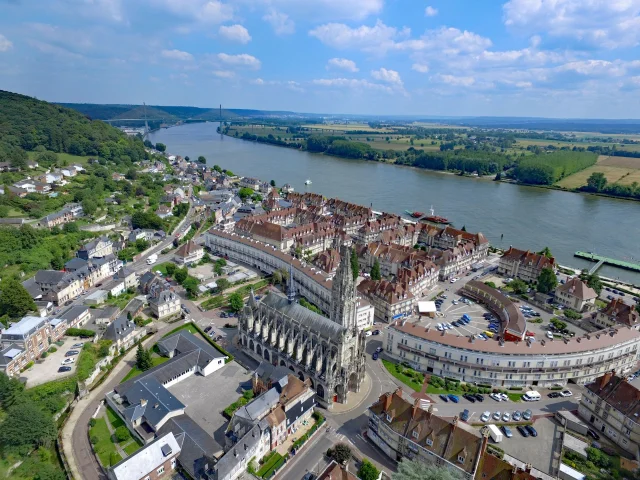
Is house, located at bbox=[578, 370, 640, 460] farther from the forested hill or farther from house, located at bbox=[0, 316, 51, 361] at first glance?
the forested hill

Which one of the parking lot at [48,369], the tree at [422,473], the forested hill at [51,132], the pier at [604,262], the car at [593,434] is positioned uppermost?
the forested hill at [51,132]

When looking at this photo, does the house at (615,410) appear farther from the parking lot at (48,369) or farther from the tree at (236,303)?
the parking lot at (48,369)

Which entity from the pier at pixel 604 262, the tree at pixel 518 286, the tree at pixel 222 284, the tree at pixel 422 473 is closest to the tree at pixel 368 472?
the tree at pixel 422 473

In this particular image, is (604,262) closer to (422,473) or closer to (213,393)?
(422,473)

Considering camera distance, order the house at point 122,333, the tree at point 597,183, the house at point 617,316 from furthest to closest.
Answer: the tree at point 597,183
the house at point 617,316
the house at point 122,333

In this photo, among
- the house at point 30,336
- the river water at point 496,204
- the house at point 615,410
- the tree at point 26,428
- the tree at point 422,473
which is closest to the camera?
the tree at point 422,473

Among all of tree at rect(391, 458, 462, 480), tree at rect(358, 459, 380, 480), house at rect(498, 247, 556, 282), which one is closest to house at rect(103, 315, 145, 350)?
tree at rect(358, 459, 380, 480)

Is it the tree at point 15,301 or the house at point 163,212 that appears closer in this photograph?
the tree at point 15,301

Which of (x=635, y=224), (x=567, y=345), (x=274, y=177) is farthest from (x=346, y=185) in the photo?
(x=567, y=345)
